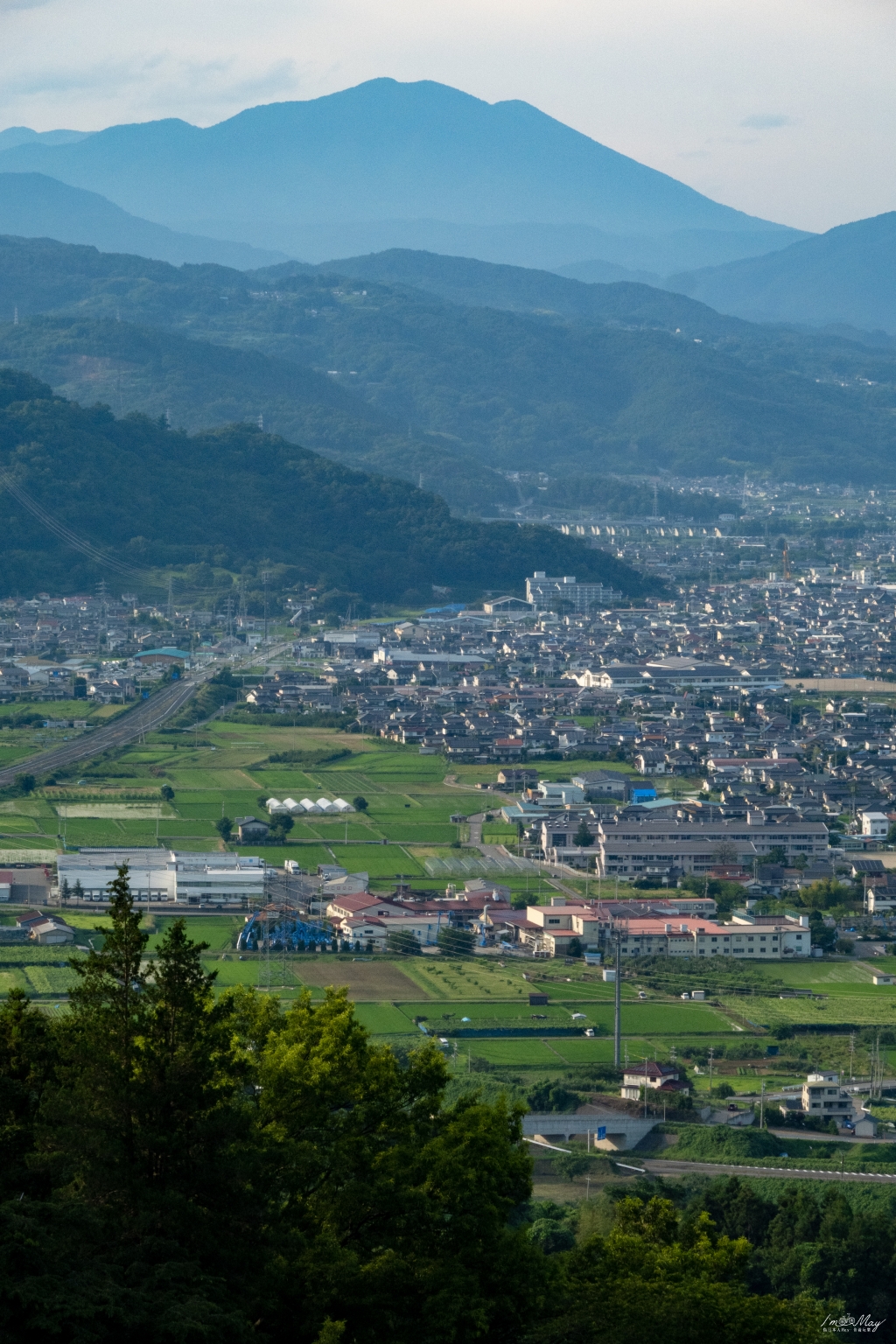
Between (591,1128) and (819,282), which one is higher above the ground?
(819,282)

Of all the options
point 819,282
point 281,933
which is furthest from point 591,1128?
point 819,282

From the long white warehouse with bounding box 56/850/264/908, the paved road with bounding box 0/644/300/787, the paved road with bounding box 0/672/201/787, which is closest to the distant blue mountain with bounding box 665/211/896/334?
the paved road with bounding box 0/644/300/787

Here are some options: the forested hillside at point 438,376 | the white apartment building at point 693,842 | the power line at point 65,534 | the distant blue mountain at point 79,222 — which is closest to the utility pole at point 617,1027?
the white apartment building at point 693,842

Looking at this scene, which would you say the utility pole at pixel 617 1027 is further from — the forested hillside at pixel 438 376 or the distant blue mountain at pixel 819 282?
the distant blue mountain at pixel 819 282

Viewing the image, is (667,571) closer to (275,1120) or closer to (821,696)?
(821,696)

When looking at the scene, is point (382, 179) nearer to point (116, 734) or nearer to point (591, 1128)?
point (116, 734)

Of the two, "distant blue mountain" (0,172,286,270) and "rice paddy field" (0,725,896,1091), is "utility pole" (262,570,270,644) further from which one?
"distant blue mountain" (0,172,286,270)
